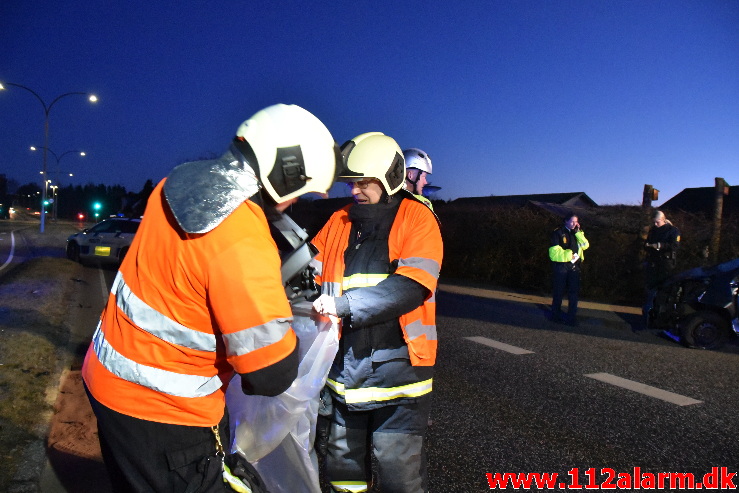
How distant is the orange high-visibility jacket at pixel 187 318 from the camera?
145cm

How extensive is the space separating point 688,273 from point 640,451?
17.3 feet

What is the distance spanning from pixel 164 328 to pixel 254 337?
0.88ft

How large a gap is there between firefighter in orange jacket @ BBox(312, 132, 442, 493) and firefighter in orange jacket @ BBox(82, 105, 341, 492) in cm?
81

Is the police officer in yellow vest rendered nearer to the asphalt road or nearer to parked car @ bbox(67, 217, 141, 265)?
the asphalt road

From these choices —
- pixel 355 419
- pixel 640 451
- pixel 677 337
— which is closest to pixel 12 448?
pixel 355 419

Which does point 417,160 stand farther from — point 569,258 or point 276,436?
point 569,258

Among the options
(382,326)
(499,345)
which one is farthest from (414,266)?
(499,345)

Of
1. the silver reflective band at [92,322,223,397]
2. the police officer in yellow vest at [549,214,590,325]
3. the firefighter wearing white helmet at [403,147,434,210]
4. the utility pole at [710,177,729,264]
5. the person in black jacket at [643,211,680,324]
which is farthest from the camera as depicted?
the utility pole at [710,177,729,264]

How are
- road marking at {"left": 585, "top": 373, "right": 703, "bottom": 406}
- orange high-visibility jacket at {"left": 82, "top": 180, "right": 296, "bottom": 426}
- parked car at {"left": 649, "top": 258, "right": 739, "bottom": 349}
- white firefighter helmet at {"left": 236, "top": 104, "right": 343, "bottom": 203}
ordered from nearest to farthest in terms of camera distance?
orange high-visibility jacket at {"left": 82, "top": 180, "right": 296, "bottom": 426}
white firefighter helmet at {"left": 236, "top": 104, "right": 343, "bottom": 203}
road marking at {"left": 585, "top": 373, "right": 703, "bottom": 406}
parked car at {"left": 649, "top": 258, "right": 739, "bottom": 349}

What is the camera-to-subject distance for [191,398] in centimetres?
160

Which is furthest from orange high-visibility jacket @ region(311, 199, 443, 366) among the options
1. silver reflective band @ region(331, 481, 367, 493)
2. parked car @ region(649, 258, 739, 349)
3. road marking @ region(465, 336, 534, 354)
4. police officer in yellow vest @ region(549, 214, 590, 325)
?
police officer in yellow vest @ region(549, 214, 590, 325)

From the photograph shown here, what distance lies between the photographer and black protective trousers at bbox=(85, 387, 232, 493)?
1.59 m

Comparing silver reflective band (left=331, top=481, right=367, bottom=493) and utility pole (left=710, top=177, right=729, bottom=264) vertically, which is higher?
utility pole (left=710, top=177, right=729, bottom=264)

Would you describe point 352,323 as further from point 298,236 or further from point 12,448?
point 12,448
